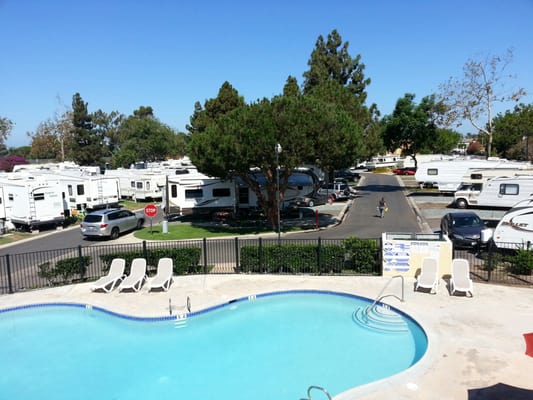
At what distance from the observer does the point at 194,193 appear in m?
30.6

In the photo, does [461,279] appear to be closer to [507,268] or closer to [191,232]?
[507,268]

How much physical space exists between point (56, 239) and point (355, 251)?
62.1 ft

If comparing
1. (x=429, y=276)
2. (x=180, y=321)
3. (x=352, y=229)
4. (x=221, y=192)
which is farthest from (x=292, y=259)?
(x=221, y=192)

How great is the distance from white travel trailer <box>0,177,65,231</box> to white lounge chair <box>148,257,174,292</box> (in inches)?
633

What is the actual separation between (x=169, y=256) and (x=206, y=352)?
6245mm

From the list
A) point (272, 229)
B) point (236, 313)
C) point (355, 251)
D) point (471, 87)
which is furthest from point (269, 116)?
point (471, 87)

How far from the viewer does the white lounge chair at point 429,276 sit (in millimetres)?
14069

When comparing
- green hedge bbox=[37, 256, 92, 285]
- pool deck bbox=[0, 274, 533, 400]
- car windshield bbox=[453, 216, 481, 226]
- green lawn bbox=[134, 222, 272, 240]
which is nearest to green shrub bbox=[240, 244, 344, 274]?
pool deck bbox=[0, 274, 533, 400]

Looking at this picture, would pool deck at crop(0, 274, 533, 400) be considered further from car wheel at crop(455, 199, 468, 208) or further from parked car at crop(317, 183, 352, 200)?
parked car at crop(317, 183, 352, 200)

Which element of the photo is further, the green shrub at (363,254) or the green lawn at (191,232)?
the green lawn at (191,232)

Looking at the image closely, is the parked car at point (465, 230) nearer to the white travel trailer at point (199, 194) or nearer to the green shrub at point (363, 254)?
the green shrub at point (363, 254)

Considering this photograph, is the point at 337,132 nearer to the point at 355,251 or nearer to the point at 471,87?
the point at 355,251

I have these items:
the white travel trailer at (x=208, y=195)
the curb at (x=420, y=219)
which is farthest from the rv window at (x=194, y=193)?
the curb at (x=420, y=219)

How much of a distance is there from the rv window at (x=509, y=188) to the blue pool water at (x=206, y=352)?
21.1 metres
